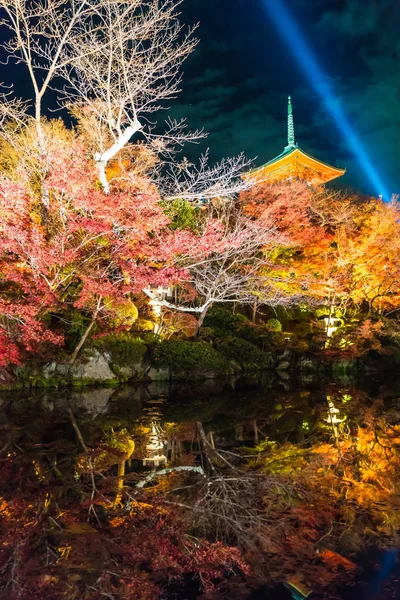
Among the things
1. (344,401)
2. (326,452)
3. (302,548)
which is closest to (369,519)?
(302,548)

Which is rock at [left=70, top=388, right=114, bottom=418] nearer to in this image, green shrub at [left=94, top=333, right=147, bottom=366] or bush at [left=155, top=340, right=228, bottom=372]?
green shrub at [left=94, top=333, right=147, bottom=366]

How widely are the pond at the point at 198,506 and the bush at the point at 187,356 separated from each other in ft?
18.1

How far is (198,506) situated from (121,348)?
955 centimetres

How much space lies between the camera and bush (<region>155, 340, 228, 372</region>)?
46.2ft

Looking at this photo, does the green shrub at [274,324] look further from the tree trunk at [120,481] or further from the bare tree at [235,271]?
the tree trunk at [120,481]

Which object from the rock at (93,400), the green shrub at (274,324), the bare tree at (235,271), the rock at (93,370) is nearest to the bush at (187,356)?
the bare tree at (235,271)

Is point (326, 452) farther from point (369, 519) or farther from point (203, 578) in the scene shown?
point (203, 578)

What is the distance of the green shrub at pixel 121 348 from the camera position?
43.7 feet

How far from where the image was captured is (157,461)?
5566 mm

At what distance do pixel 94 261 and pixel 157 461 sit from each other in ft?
22.6

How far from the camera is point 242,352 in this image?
16188mm

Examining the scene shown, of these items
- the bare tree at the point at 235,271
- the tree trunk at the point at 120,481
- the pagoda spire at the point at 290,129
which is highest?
the pagoda spire at the point at 290,129

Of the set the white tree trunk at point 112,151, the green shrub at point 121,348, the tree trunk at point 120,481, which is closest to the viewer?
the tree trunk at point 120,481

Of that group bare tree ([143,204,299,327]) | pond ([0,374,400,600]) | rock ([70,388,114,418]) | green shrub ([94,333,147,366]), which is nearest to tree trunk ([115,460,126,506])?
pond ([0,374,400,600])
